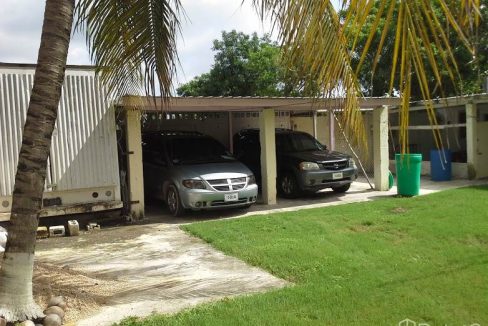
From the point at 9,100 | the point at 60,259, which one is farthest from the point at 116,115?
the point at 60,259

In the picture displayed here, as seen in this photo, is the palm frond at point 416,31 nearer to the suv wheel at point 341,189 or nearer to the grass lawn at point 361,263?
the grass lawn at point 361,263

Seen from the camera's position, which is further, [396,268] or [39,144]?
[396,268]

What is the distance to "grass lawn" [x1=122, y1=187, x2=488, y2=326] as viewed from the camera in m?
5.08

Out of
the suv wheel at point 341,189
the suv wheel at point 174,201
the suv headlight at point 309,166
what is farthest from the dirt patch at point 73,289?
the suv wheel at point 341,189

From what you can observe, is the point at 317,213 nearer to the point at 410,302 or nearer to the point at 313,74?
the point at 410,302

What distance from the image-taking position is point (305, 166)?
1262 cm

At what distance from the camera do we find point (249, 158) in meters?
14.7

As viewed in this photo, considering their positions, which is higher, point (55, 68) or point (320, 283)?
point (55, 68)

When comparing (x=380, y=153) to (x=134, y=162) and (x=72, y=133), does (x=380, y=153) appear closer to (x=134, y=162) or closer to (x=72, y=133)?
(x=134, y=162)

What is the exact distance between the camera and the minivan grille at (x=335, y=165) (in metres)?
12.7

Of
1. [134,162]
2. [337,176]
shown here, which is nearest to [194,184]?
[134,162]

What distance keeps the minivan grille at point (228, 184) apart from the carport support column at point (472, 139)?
8.28 meters

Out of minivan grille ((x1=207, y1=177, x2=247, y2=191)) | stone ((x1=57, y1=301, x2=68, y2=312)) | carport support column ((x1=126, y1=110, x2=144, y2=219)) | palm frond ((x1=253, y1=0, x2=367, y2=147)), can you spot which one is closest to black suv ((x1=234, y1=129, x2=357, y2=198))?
minivan grille ((x1=207, y1=177, x2=247, y2=191))

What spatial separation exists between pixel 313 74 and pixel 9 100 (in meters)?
7.75
